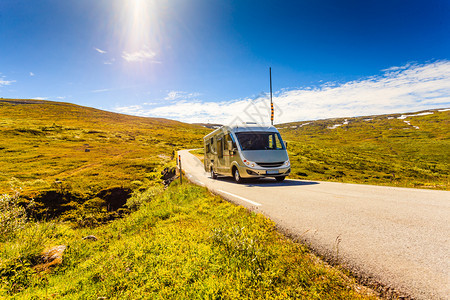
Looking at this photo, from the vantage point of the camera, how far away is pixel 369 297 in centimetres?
217

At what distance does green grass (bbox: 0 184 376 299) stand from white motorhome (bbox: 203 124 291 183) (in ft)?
18.9

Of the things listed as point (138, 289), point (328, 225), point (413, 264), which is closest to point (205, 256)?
point (138, 289)

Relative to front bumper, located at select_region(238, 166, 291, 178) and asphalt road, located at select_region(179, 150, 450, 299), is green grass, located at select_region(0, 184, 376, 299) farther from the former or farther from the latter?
front bumper, located at select_region(238, 166, 291, 178)

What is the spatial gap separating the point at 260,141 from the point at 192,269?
9.44m

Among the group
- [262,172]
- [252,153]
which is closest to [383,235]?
[262,172]

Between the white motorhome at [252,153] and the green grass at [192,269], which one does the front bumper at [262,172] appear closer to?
the white motorhome at [252,153]

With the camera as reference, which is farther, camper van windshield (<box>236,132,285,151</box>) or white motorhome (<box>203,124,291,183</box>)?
camper van windshield (<box>236,132,285,151</box>)

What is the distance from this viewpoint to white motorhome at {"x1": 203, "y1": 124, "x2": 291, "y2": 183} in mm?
10969

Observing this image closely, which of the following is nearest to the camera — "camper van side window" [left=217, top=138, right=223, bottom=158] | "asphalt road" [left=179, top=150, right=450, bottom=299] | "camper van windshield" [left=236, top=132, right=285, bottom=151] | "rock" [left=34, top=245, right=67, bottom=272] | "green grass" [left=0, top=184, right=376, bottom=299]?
"asphalt road" [left=179, top=150, right=450, bottom=299]

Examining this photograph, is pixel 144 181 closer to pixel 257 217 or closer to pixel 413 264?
pixel 257 217

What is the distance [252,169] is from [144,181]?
12.6 meters

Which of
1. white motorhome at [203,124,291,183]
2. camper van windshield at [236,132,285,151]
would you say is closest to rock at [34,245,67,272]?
white motorhome at [203,124,291,183]

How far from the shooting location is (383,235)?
3.53 meters

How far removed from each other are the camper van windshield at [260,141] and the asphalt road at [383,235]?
19.0 feet
